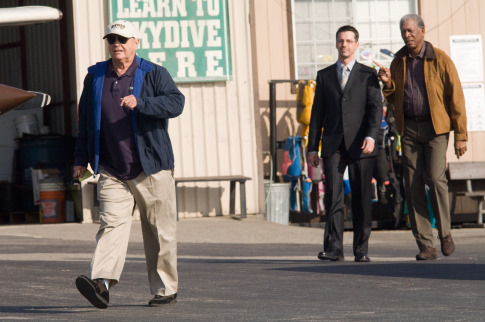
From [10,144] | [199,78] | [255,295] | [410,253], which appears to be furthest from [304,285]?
[10,144]

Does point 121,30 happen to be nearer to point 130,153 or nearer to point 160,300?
point 130,153

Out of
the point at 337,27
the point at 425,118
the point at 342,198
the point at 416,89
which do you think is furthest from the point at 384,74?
the point at 337,27

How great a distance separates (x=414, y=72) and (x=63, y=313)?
4587 millimetres

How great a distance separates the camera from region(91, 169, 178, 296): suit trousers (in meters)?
A: 6.85

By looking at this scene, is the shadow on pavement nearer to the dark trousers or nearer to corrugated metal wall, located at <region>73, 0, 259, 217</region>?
the dark trousers

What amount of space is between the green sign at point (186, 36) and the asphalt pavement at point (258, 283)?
112 inches

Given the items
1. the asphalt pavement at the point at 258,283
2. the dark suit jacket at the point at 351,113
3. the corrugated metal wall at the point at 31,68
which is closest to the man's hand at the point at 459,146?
the dark suit jacket at the point at 351,113

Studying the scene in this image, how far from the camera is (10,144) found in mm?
20125

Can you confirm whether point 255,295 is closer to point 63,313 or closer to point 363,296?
point 363,296

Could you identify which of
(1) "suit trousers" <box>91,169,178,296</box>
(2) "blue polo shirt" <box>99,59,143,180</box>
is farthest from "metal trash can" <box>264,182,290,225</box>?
(2) "blue polo shirt" <box>99,59,143,180</box>

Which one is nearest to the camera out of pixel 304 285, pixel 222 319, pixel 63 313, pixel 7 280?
pixel 222 319

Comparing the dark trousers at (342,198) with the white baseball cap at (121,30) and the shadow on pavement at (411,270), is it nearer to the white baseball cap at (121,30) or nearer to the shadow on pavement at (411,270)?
the shadow on pavement at (411,270)

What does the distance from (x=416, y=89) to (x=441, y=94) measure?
0.75ft

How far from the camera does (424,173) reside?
10.0 m
